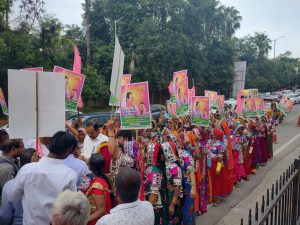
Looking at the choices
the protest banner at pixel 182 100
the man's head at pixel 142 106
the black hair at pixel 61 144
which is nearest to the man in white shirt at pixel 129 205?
the black hair at pixel 61 144

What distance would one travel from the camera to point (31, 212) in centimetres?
291

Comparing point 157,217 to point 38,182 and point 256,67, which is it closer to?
point 38,182

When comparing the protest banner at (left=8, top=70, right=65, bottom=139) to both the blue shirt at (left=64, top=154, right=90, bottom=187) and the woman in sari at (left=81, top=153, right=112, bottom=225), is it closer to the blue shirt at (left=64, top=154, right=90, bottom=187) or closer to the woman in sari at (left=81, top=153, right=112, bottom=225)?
the blue shirt at (left=64, top=154, right=90, bottom=187)

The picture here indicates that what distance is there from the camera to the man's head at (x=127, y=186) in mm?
2467

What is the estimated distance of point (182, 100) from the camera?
702 cm

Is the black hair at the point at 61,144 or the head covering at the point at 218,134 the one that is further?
the head covering at the point at 218,134

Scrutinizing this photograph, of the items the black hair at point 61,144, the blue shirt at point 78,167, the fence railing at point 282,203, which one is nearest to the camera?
the fence railing at point 282,203

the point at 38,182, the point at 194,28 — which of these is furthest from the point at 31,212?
the point at 194,28

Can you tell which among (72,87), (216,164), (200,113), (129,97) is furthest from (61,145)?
(200,113)

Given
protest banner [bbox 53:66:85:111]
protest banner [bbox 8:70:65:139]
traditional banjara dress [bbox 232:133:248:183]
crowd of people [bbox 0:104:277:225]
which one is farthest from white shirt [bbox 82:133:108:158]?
traditional banjara dress [bbox 232:133:248:183]

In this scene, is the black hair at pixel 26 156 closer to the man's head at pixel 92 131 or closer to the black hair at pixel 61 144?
the black hair at pixel 61 144

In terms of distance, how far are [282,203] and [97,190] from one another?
1.64 metres

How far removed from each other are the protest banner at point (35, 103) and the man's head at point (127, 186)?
127 centimetres

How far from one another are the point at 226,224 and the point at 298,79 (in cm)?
6739
